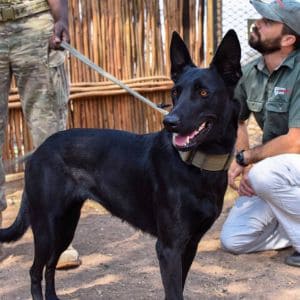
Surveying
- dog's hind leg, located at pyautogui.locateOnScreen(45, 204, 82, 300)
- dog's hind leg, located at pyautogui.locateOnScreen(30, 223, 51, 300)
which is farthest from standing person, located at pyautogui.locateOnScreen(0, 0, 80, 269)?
dog's hind leg, located at pyautogui.locateOnScreen(30, 223, 51, 300)

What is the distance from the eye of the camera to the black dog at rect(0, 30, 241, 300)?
3278 millimetres

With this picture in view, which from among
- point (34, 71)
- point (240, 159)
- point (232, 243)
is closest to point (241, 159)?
point (240, 159)

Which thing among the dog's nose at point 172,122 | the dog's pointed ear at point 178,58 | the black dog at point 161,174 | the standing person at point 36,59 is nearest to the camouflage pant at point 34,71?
the standing person at point 36,59

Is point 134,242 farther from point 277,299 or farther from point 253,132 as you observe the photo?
point 253,132

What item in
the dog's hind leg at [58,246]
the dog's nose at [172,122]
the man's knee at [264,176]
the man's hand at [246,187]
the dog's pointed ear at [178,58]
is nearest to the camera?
the dog's nose at [172,122]

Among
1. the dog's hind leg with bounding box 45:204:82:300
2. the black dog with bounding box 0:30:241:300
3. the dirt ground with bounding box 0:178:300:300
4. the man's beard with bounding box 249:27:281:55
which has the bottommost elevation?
the dirt ground with bounding box 0:178:300:300

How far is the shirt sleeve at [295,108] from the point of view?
14.4 ft

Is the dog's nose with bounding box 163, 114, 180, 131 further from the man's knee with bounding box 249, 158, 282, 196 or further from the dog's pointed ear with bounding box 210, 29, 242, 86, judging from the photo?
the man's knee with bounding box 249, 158, 282, 196

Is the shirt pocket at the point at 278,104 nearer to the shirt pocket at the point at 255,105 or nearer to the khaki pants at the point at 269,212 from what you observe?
the shirt pocket at the point at 255,105

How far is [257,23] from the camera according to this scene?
15.2 ft

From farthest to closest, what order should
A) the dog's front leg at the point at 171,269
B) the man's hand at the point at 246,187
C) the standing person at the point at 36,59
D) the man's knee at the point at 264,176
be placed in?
the man's hand at the point at 246,187 < the man's knee at the point at 264,176 < the standing person at the point at 36,59 < the dog's front leg at the point at 171,269

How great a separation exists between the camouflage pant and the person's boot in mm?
854

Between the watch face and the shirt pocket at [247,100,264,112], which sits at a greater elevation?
the shirt pocket at [247,100,264,112]

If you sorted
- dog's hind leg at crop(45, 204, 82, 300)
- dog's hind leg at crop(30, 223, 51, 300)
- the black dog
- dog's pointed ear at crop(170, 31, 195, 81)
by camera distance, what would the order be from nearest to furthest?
the black dog
dog's pointed ear at crop(170, 31, 195, 81)
dog's hind leg at crop(30, 223, 51, 300)
dog's hind leg at crop(45, 204, 82, 300)
